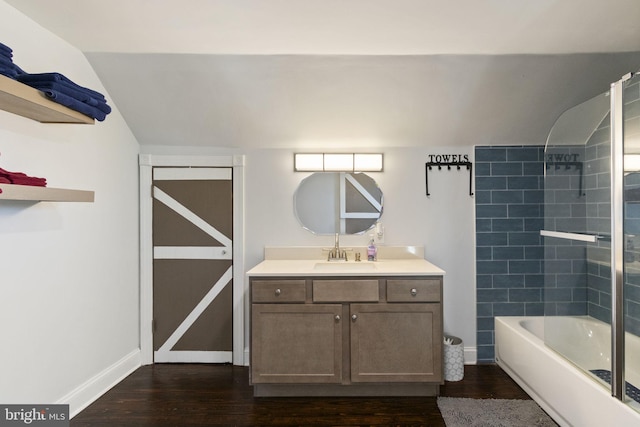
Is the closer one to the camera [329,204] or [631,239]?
[631,239]

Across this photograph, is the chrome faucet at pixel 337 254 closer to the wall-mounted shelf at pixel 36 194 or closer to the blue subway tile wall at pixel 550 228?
the blue subway tile wall at pixel 550 228

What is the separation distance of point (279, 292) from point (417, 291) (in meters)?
0.93

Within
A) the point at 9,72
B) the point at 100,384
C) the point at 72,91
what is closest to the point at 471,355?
the point at 100,384

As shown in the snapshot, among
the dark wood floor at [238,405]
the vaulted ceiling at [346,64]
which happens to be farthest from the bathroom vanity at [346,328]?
the vaulted ceiling at [346,64]

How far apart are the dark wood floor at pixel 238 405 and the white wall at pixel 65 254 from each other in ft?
0.73

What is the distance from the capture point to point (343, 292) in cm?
255

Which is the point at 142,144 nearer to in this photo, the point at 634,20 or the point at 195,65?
the point at 195,65

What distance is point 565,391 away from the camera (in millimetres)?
2111

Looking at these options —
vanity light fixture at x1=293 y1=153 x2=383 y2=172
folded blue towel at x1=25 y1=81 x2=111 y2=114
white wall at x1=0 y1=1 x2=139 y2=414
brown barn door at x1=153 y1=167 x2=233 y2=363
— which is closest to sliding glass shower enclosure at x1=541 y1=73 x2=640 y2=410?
vanity light fixture at x1=293 y1=153 x2=383 y2=172

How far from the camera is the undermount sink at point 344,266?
2.79m

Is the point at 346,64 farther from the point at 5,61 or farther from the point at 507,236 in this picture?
the point at 507,236

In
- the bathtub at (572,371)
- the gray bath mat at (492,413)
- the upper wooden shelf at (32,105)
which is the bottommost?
the gray bath mat at (492,413)

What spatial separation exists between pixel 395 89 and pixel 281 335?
189 centimetres

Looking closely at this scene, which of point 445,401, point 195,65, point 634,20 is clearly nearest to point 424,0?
point 634,20
